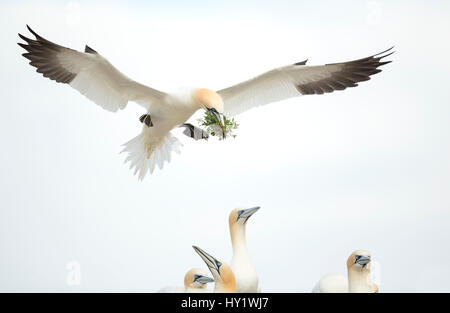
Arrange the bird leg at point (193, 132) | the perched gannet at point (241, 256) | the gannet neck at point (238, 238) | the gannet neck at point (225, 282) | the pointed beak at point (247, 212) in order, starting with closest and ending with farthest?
the gannet neck at point (225, 282)
the perched gannet at point (241, 256)
the gannet neck at point (238, 238)
the pointed beak at point (247, 212)
the bird leg at point (193, 132)

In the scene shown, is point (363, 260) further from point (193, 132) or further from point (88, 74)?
point (88, 74)

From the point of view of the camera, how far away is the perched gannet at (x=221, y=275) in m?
8.55

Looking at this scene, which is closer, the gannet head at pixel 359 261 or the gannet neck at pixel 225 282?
the gannet neck at pixel 225 282

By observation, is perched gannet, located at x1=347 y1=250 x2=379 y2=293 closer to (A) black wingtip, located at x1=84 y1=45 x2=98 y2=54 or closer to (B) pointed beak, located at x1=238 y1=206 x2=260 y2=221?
(B) pointed beak, located at x1=238 y1=206 x2=260 y2=221

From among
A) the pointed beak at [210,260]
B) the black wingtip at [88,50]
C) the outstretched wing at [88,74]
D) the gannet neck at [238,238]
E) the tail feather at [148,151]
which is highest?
the black wingtip at [88,50]

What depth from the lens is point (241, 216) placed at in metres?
9.88

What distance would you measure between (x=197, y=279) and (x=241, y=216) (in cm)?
130

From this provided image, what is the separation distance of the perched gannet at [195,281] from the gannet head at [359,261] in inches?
79.4

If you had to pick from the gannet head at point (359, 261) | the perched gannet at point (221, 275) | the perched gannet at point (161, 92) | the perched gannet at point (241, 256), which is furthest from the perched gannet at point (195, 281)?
the perched gannet at point (161, 92)

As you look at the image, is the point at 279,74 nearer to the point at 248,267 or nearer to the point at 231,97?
the point at 231,97

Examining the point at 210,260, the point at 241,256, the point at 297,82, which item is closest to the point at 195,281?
the point at 210,260

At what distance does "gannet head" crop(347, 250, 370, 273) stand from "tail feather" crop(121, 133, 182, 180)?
11.5ft

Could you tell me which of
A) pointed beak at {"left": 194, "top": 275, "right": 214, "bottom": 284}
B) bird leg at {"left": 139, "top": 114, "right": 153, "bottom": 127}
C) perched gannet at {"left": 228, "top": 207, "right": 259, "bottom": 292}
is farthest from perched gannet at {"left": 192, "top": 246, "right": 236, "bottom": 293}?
bird leg at {"left": 139, "top": 114, "right": 153, "bottom": 127}

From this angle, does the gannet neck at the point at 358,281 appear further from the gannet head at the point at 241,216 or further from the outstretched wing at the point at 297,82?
the outstretched wing at the point at 297,82
